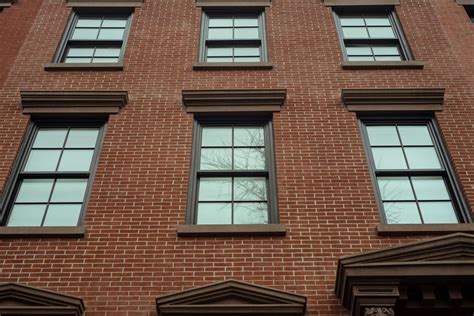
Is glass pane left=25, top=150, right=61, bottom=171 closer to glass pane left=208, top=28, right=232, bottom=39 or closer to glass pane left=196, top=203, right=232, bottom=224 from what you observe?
glass pane left=196, top=203, right=232, bottom=224

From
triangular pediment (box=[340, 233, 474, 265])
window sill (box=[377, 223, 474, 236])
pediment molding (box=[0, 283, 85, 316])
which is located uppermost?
window sill (box=[377, 223, 474, 236])

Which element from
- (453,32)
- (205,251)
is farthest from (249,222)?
(453,32)

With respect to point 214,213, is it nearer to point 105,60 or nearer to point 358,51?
point 105,60

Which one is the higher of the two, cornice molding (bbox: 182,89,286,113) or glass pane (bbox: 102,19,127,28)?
glass pane (bbox: 102,19,127,28)

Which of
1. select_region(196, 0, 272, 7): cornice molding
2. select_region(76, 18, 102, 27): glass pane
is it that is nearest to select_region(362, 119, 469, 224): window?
select_region(196, 0, 272, 7): cornice molding

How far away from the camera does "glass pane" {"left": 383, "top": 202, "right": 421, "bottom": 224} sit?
28.6 ft

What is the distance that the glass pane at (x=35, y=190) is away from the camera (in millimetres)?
9153

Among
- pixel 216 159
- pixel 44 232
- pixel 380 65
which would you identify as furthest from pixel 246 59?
pixel 44 232

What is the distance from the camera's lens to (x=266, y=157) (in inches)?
380

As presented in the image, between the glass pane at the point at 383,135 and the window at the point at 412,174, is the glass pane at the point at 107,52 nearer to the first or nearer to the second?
the window at the point at 412,174

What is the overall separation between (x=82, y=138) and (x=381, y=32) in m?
7.15

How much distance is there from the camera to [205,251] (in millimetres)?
8016

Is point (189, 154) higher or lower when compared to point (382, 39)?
lower

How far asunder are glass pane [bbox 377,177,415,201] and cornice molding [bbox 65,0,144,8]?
24.1 feet
